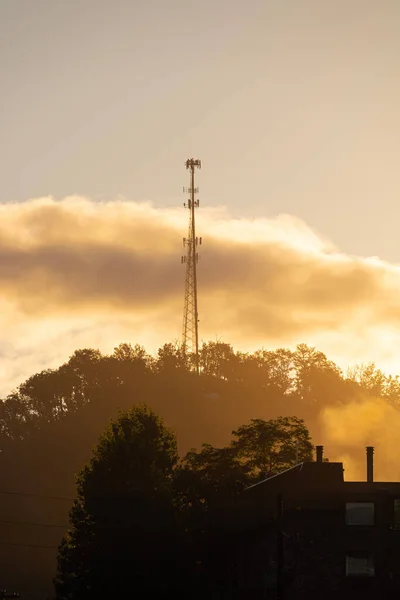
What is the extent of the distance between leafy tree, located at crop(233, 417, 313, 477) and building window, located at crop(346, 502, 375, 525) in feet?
64.1

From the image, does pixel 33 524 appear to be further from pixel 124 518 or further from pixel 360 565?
pixel 360 565

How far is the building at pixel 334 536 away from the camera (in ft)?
265

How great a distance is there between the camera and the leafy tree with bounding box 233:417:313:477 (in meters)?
104

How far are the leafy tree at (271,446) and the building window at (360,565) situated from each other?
21139 millimetres

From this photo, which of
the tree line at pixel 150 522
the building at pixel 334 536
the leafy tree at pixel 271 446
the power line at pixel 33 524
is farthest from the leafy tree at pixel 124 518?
the power line at pixel 33 524

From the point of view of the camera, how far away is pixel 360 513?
3248 inches

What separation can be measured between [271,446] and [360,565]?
2541 cm

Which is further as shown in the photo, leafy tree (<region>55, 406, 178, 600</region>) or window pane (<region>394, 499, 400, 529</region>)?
leafy tree (<region>55, 406, 178, 600</region>)

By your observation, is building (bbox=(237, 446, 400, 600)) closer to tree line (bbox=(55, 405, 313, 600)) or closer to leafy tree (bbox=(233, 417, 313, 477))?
tree line (bbox=(55, 405, 313, 600))

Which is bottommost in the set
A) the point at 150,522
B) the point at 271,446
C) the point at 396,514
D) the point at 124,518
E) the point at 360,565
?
the point at 360,565

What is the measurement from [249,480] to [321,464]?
15.4m

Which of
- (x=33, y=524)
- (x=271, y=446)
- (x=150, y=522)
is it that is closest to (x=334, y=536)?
(x=150, y=522)

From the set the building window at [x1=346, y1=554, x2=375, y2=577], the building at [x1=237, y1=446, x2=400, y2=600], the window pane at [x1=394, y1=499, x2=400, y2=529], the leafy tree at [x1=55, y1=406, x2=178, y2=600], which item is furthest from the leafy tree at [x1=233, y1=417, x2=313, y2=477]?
the building window at [x1=346, y1=554, x2=375, y2=577]

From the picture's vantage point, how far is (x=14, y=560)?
173000 millimetres
